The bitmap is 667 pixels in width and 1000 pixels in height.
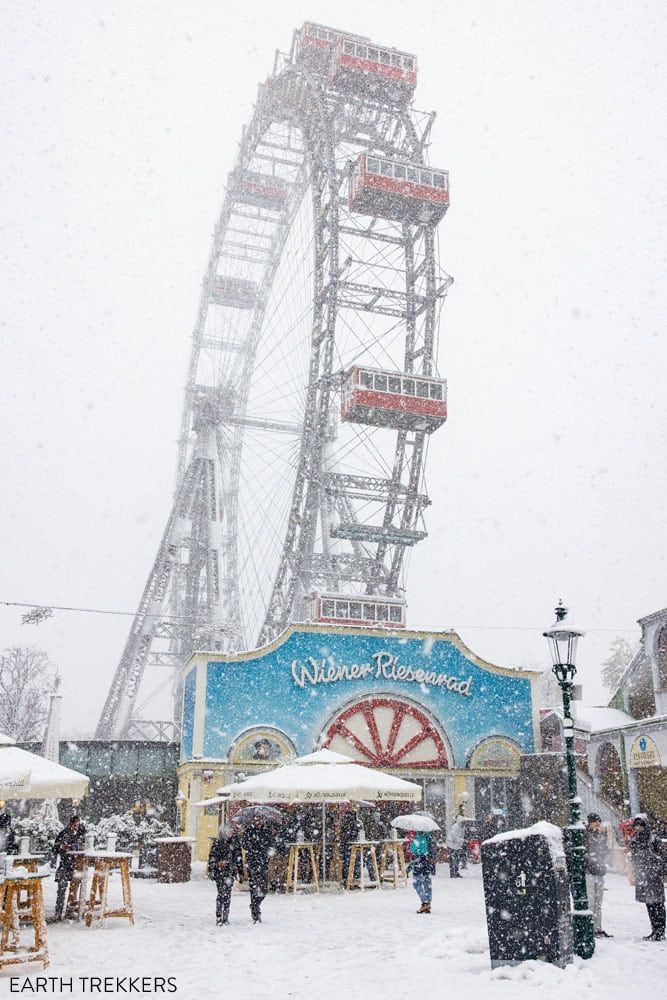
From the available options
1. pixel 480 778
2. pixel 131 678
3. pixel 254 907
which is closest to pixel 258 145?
pixel 131 678

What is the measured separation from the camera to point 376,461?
109 feet

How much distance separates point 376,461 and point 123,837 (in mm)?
16799

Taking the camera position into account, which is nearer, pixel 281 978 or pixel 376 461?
pixel 281 978

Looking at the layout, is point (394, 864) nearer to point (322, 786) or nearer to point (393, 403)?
point (322, 786)

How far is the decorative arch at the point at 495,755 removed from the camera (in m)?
22.5

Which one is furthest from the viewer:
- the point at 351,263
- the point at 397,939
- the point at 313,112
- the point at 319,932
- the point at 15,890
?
the point at 313,112

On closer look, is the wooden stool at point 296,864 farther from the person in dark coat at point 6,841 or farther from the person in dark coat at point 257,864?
the person in dark coat at point 6,841

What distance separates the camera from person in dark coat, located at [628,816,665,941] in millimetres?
9164

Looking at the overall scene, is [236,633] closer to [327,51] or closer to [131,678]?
[131,678]

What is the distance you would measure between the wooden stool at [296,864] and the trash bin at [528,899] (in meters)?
6.60

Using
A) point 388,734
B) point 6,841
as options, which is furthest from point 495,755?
point 6,841

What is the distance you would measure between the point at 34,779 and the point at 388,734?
1216 centimetres

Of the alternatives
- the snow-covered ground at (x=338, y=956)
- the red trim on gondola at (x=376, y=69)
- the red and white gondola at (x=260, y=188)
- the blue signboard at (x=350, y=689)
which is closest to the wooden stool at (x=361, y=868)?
the snow-covered ground at (x=338, y=956)

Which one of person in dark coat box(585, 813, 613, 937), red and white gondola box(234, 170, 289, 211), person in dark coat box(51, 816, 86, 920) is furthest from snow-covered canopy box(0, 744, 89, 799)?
red and white gondola box(234, 170, 289, 211)
